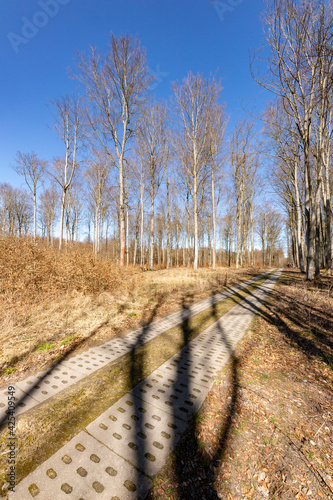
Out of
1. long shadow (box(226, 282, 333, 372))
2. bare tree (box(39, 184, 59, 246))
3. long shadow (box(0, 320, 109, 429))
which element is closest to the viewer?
long shadow (box(0, 320, 109, 429))

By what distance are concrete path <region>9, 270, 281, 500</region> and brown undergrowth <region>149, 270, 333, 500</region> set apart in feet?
0.49

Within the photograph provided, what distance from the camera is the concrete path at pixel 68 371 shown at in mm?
2473

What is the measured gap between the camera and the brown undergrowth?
169 centimetres

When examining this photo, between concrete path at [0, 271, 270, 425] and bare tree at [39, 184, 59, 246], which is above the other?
bare tree at [39, 184, 59, 246]

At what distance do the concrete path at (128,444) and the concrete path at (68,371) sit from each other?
2.75 feet

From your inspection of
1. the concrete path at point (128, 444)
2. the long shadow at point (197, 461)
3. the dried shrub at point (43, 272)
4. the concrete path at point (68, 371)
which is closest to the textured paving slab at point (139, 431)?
the concrete path at point (128, 444)

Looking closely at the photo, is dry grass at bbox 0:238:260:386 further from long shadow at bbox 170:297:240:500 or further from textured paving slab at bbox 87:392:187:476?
long shadow at bbox 170:297:240:500

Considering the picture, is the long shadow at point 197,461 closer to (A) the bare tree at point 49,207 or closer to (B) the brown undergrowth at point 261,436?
(B) the brown undergrowth at point 261,436

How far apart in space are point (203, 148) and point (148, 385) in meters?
18.2

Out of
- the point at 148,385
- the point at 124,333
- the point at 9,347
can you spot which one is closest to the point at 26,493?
the point at 148,385

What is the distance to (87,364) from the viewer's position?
3336 millimetres

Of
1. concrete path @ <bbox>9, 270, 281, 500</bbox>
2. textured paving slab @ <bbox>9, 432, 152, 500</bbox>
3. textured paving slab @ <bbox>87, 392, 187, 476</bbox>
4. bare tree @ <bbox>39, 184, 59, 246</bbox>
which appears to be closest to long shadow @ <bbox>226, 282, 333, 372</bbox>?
concrete path @ <bbox>9, 270, 281, 500</bbox>

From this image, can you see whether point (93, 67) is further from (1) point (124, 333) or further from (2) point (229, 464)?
(2) point (229, 464)

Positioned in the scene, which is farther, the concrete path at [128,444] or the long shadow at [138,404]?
the long shadow at [138,404]
